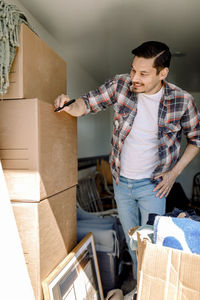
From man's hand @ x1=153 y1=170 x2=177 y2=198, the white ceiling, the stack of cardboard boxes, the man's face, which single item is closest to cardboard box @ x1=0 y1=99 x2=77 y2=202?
the stack of cardboard boxes

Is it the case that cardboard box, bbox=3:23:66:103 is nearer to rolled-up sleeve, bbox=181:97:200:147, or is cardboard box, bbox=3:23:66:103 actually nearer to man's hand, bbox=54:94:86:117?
man's hand, bbox=54:94:86:117

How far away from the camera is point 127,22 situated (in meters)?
2.03

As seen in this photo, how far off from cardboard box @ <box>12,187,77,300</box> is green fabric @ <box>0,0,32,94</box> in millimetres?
524

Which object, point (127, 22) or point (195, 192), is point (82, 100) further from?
point (195, 192)

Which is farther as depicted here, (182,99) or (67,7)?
(67,7)

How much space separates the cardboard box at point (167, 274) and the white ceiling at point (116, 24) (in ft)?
5.26

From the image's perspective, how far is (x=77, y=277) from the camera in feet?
4.50

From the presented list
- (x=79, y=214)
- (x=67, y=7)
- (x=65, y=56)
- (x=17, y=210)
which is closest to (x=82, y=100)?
(x=17, y=210)

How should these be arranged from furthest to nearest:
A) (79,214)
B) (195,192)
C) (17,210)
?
(195,192), (79,214), (17,210)

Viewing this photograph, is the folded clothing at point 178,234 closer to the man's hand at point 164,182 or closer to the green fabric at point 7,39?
the man's hand at point 164,182

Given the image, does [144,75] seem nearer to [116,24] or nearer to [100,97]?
[100,97]

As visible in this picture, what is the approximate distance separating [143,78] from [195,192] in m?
4.34

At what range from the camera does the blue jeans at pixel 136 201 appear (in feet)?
4.73

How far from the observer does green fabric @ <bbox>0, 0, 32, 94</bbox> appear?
1.03 m
